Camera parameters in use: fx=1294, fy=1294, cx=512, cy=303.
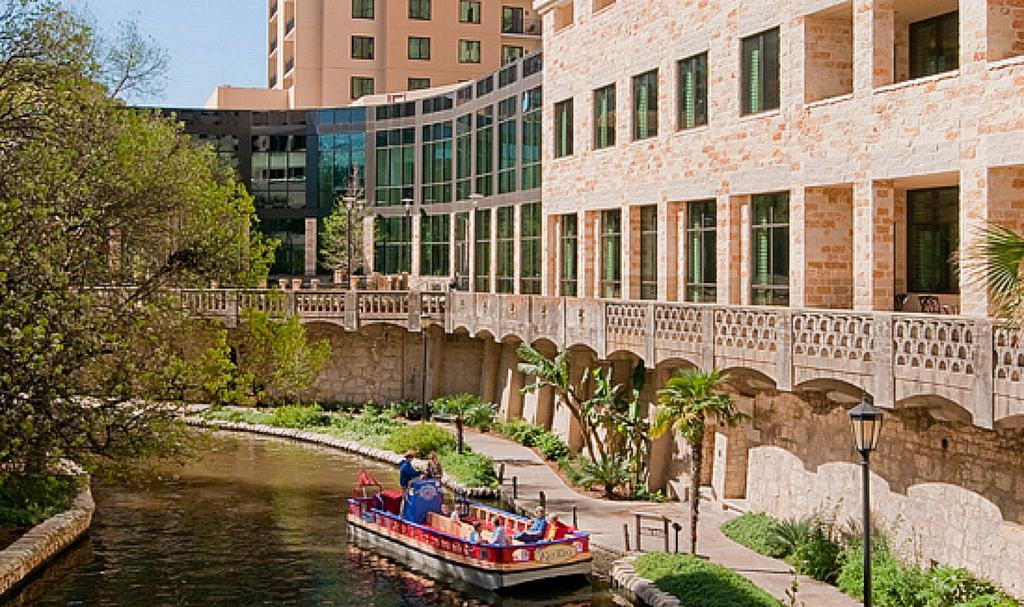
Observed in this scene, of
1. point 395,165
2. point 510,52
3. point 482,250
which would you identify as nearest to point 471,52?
point 510,52

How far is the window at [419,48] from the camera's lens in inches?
3132

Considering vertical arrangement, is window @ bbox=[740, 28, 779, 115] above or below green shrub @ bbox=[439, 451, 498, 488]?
above

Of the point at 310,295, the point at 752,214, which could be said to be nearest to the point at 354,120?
the point at 310,295

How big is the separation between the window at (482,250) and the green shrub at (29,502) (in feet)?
83.3

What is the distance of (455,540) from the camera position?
26.9 meters

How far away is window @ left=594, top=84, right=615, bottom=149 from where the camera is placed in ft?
126

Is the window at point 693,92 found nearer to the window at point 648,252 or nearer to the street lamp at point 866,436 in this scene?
the window at point 648,252

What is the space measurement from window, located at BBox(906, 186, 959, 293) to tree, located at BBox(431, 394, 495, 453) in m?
19.9

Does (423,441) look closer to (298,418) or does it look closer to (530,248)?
(298,418)

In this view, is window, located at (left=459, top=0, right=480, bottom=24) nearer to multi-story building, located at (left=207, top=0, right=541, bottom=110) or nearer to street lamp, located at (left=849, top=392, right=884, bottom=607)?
multi-story building, located at (left=207, top=0, right=541, bottom=110)

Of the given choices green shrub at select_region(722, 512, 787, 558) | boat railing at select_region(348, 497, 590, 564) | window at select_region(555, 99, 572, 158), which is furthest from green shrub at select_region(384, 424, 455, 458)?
A: green shrub at select_region(722, 512, 787, 558)

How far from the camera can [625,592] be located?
2498cm

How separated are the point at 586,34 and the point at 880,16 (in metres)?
15.2

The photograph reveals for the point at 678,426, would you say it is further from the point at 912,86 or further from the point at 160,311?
the point at 160,311
